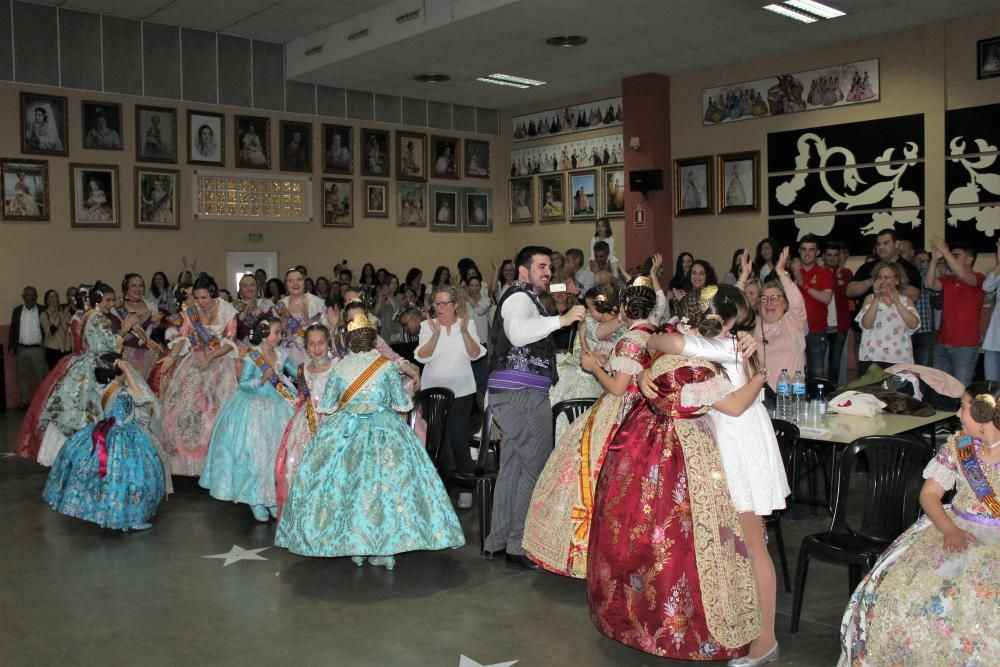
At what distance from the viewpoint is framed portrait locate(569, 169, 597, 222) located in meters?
15.7

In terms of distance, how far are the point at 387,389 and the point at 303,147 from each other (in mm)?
10492

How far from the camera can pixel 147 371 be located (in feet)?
29.4

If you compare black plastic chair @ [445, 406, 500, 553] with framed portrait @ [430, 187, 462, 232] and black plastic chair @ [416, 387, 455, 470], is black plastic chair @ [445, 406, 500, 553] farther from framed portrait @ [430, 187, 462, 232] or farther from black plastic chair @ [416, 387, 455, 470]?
framed portrait @ [430, 187, 462, 232]

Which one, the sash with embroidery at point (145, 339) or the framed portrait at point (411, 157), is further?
the framed portrait at point (411, 157)

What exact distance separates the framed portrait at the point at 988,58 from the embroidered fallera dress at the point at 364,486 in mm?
9414

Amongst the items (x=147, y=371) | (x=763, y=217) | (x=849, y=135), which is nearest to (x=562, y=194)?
(x=763, y=217)

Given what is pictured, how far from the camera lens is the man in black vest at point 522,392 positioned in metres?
4.96

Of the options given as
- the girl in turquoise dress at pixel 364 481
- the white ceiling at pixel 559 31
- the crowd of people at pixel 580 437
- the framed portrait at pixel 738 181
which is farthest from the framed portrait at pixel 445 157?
the girl in turquoise dress at pixel 364 481

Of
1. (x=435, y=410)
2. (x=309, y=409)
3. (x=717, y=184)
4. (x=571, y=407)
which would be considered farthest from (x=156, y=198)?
(x=571, y=407)

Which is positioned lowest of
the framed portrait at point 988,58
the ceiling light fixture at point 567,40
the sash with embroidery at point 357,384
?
the sash with embroidery at point 357,384

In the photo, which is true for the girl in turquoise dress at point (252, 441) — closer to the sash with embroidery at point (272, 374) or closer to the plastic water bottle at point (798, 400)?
the sash with embroidery at point (272, 374)

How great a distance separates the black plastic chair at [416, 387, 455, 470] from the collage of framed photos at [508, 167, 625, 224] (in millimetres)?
9625

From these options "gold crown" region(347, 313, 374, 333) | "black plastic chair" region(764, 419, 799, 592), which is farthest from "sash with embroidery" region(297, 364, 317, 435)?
"black plastic chair" region(764, 419, 799, 592)

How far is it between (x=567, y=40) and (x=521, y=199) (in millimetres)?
5129
